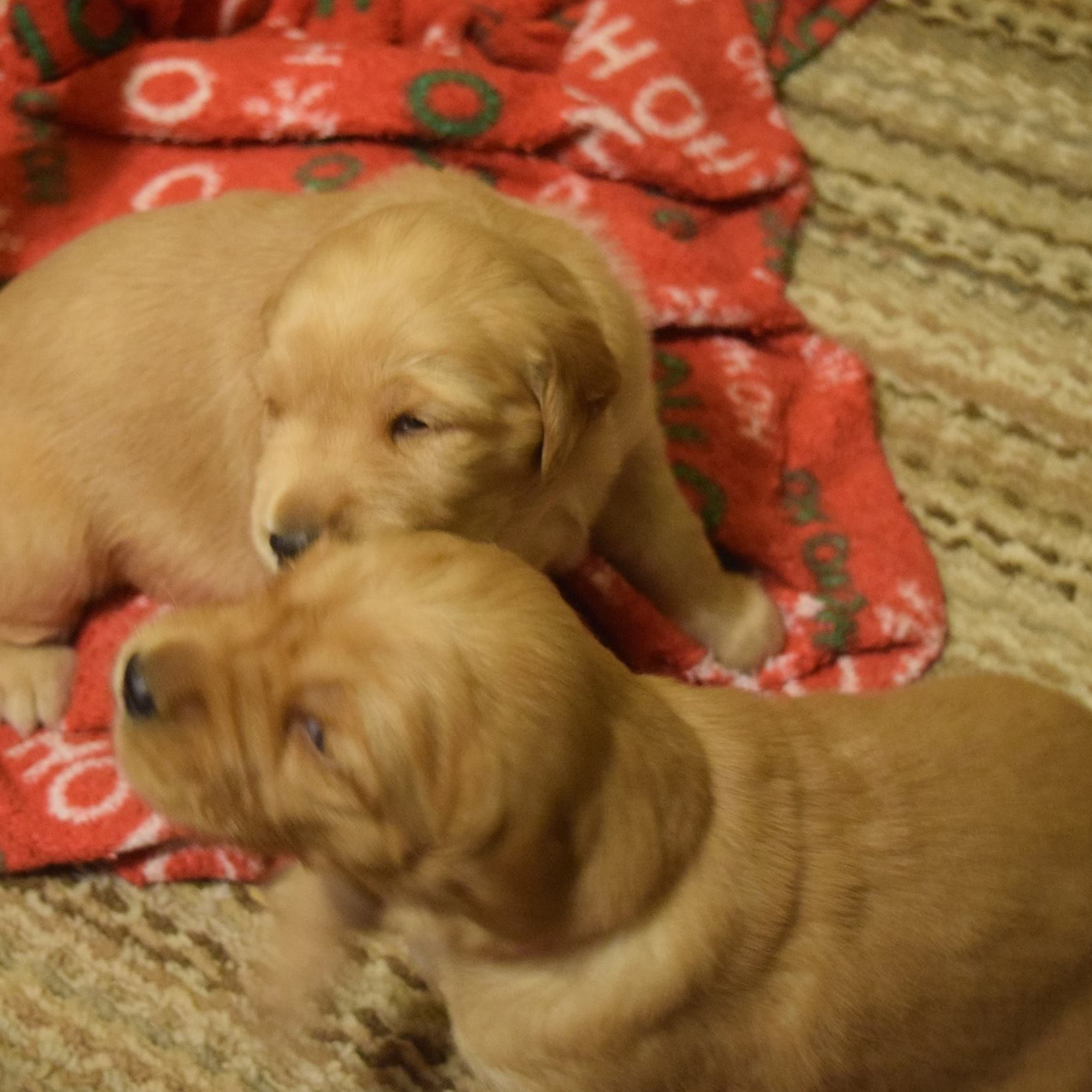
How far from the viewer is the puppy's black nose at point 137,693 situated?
4.29 ft

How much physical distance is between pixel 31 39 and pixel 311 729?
187cm

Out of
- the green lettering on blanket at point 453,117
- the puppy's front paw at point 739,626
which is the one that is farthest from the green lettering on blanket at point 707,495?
the green lettering on blanket at point 453,117

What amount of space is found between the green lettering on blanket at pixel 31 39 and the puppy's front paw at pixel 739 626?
171 cm

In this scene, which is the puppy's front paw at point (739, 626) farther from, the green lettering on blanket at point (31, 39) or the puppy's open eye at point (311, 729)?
the green lettering on blanket at point (31, 39)

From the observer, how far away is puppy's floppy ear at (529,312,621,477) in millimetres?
1565

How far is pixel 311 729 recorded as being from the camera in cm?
123

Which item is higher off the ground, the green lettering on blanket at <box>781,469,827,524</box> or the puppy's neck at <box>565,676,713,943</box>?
the puppy's neck at <box>565,676,713,943</box>

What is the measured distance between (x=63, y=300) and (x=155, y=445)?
270 mm

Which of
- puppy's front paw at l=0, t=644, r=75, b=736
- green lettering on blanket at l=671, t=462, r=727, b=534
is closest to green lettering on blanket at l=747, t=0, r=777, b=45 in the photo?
green lettering on blanket at l=671, t=462, r=727, b=534

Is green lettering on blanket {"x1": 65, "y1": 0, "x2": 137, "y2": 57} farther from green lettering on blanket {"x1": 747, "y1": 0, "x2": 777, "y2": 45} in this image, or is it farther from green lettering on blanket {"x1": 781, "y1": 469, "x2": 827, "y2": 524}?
green lettering on blanket {"x1": 781, "y1": 469, "x2": 827, "y2": 524}

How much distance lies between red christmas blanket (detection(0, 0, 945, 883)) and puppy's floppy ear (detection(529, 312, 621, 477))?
0.70 m

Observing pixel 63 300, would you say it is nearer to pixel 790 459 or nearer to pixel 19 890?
pixel 19 890

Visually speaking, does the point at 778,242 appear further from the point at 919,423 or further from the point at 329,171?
the point at 329,171

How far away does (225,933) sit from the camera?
2055 millimetres
